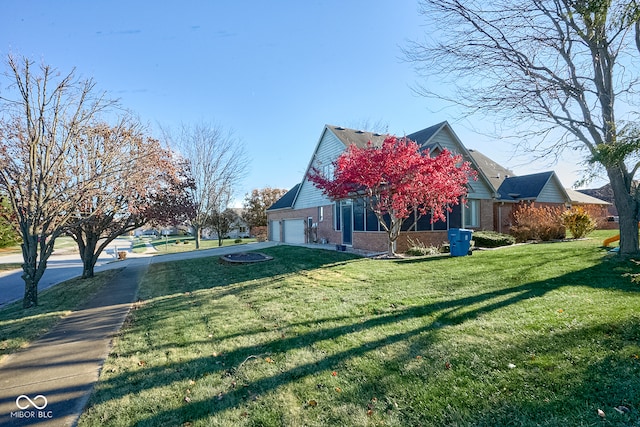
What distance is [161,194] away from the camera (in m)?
14.7

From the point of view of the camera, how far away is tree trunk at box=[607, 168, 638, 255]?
9180 mm

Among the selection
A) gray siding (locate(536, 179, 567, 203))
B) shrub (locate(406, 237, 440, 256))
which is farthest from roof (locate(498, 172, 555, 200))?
shrub (locate(406, 237, 440, 256))

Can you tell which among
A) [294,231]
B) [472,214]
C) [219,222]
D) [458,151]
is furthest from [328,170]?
[219,222]

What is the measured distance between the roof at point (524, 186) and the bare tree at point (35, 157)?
22074mm

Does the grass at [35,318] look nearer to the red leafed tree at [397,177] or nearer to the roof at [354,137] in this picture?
the red leafed tree at [397,177]

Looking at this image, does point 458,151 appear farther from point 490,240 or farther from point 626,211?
point 626,211

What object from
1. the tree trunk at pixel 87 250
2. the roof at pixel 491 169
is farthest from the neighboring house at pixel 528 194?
the tree trunk at pixel 87 250

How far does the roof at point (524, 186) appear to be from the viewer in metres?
21.5

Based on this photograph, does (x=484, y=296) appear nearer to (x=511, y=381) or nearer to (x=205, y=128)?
(x=511, y=381)

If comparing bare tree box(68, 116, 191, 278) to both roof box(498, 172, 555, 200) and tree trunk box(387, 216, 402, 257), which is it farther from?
roof box(498, 172, 555, 200)

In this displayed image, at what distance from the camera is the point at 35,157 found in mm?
9172

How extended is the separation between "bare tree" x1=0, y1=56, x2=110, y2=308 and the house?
9.20 m

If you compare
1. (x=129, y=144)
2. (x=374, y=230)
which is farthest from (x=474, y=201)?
(x=129, y=144)

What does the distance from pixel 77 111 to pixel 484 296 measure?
1257 cm
